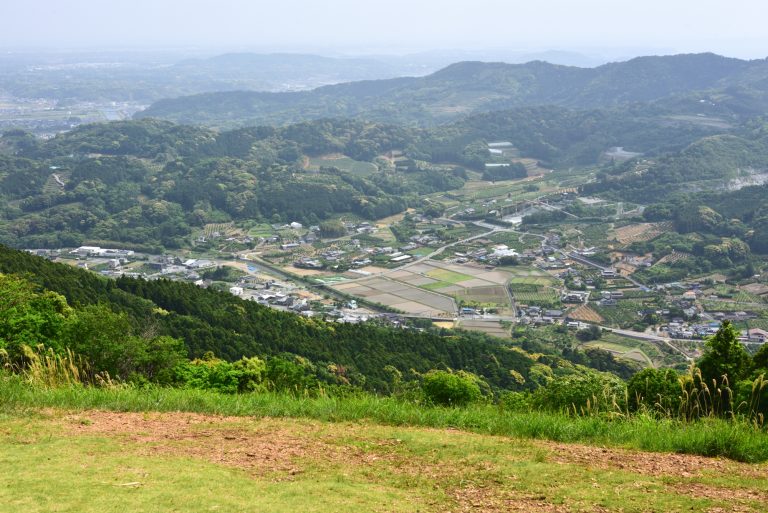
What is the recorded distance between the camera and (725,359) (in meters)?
12.2

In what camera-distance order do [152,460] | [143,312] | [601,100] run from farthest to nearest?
[601,100]
[143,312]
[152,460]

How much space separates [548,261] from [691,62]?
126775 mm

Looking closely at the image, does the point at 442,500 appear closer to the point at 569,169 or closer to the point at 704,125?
the point at 569,169

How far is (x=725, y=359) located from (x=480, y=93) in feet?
548

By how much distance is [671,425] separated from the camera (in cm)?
970

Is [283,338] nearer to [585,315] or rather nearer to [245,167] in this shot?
[585,315]

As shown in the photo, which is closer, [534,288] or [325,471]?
[325,471]

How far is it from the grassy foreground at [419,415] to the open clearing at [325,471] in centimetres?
31

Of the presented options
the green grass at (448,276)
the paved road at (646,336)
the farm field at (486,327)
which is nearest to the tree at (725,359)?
the paved road at (646,336)

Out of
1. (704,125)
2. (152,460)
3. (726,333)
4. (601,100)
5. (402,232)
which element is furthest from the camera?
(601,100)

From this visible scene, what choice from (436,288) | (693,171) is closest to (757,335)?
(436,288)

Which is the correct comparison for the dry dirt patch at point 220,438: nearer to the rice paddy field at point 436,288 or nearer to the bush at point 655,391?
the bush at point 655,391

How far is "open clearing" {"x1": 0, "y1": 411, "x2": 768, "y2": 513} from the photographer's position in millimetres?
6895

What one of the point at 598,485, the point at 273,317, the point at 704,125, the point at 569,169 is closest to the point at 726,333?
the point at 598,485
